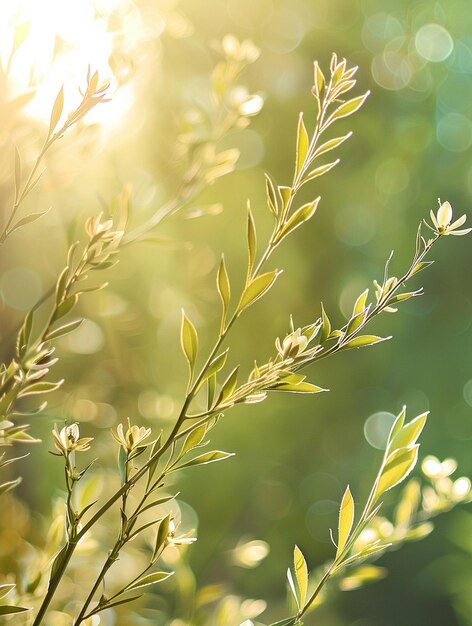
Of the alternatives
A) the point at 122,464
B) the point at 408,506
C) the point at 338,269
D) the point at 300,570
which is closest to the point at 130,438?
the point at 122,464

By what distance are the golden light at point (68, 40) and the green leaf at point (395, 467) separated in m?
0.25

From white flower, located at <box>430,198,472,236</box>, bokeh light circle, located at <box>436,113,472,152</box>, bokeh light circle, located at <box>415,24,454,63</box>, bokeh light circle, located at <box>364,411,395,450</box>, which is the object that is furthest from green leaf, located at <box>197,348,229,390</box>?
bokeh light circle, located at <box>415,24,454,63</box>

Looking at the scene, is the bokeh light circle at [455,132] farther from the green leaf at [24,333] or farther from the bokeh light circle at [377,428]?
the green leaf at [24,333]

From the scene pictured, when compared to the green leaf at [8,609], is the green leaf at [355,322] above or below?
above

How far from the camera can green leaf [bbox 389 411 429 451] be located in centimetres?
30

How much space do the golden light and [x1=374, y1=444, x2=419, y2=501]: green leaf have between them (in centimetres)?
25

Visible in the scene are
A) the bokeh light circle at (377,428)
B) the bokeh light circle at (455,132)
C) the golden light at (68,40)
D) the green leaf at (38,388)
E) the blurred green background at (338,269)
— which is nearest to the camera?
the green leaf at (38,388)

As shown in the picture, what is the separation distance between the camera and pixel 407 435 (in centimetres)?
30

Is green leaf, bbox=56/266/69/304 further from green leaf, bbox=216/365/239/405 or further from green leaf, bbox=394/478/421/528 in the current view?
green leaf, bbox=394/478/421/528

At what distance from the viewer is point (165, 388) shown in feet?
3.82

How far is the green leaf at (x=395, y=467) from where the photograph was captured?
292 mm

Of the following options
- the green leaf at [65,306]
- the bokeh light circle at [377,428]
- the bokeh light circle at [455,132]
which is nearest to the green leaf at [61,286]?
the green leaf at [65,306]

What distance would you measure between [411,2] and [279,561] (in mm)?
1730

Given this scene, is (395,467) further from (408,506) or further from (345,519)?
(408,506)
